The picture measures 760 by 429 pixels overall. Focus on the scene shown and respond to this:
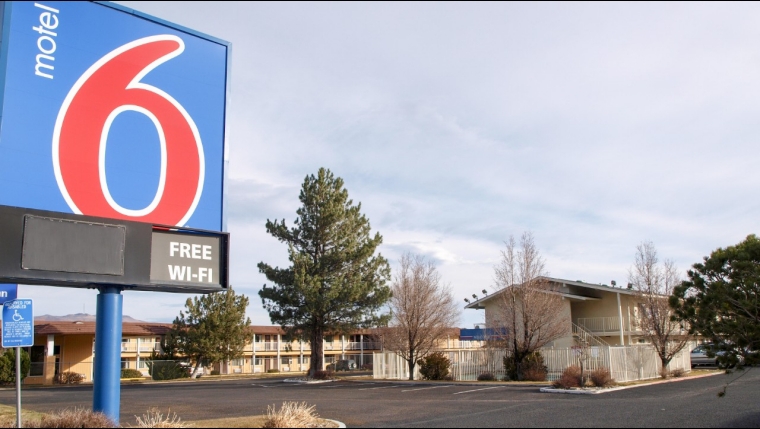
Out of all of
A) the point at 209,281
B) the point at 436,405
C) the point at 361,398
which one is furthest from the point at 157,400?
the point at 209,281

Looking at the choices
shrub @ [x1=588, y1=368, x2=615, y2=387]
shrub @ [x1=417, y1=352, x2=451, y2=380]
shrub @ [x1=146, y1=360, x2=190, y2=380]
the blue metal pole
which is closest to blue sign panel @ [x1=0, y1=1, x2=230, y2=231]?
the blue metal pole

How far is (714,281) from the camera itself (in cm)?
1562

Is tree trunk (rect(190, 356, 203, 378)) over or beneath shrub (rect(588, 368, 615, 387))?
beneath

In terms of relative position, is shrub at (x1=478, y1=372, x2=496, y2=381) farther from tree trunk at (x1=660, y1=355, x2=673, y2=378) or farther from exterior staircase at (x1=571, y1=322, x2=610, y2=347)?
tree trunk at (x1=660, y1=355, x2=673, y2=378)

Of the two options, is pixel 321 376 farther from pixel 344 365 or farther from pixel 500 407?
pixel 344 365

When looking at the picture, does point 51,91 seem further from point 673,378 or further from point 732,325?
point 673,378

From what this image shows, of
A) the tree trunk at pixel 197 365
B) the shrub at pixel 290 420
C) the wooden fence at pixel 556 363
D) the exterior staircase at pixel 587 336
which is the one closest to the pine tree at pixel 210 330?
the tree trunk at pixel 197 365

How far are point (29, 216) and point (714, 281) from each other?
1516 centimetres

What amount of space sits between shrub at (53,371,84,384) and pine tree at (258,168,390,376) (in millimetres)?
14615

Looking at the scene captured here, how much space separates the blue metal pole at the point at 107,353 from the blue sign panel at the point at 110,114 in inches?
68.0

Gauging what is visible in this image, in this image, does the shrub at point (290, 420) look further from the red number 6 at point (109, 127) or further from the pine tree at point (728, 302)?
the pine tree at point (728, 302)

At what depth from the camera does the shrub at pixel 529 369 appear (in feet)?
104

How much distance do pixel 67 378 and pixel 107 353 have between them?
33328 millimetres

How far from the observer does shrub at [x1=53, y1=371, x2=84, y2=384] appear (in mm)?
41219
